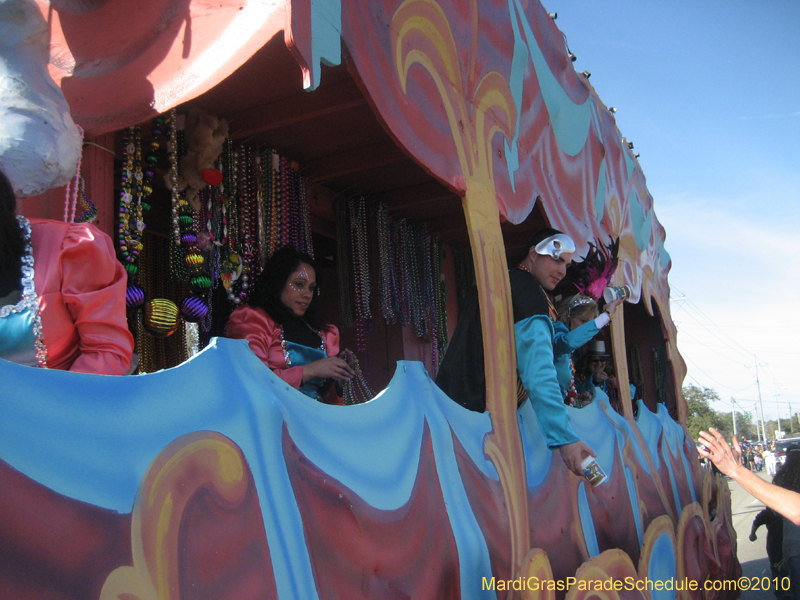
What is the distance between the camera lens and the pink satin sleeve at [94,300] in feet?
4.73

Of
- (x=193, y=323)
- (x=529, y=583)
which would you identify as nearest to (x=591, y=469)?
(x=529, y=583)

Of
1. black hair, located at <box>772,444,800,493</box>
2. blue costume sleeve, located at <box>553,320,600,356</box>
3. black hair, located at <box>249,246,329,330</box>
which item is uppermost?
black hair, located at <box>249,246,329,330</box>

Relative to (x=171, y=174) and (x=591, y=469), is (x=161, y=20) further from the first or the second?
(x=591, y=469)

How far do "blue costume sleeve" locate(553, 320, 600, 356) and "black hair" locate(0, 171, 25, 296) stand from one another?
88.5 inches

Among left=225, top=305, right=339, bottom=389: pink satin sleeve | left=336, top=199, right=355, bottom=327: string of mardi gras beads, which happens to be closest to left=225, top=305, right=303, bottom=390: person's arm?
left=225, top=305, right=339, bottom=389: pink satin sleeve

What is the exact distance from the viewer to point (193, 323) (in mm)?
2641

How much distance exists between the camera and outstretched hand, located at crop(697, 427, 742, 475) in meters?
2.62

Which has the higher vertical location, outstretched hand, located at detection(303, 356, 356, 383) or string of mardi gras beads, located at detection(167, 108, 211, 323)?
string of mardi gras beads, located at detection(167, 108, 211, 323)

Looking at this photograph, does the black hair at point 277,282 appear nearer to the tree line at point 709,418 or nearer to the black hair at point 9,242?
the black hair at point 9,242

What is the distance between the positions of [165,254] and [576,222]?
2.37 meters

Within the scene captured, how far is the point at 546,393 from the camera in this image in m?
2.50

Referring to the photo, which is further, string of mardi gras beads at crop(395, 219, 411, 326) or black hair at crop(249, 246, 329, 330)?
string of mardi gras beads at crop(395, 219, 411, 326)

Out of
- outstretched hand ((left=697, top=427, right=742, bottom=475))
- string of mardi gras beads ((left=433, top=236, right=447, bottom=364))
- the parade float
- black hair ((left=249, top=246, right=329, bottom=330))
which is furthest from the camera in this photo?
string of mardi gras beads ((left=433, top=236, right=447, bottom=364))

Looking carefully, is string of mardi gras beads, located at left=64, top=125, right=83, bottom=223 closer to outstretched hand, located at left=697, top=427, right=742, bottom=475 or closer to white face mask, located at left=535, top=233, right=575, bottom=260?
white face mask, located at left=535, top=233, right=575, bottom=260
